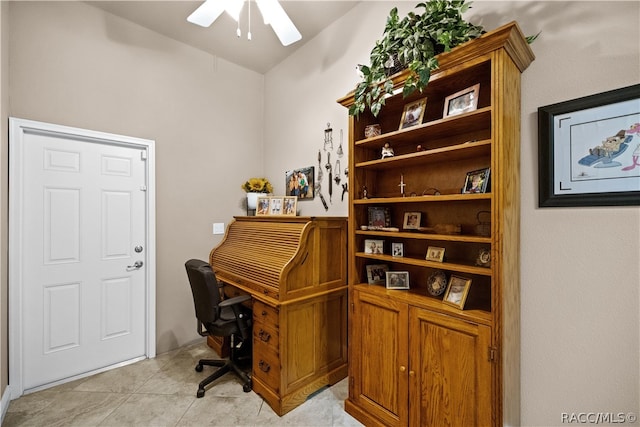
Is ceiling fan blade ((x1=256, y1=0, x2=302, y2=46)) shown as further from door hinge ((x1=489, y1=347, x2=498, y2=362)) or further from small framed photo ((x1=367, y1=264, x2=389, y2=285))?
door hinge ((x1=489, y1=347, x2=498, y2=362))

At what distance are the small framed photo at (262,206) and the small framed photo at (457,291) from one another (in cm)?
185

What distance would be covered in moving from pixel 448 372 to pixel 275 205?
195 cm

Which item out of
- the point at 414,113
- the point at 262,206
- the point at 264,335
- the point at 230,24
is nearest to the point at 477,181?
the point at 414,113

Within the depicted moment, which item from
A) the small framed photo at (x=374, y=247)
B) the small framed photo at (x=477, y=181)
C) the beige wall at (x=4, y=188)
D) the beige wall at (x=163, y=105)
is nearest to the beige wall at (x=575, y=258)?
the small framed photo at (x=477, y=181)

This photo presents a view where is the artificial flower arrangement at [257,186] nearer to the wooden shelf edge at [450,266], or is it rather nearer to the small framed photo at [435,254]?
the wooden shelf edge at [450,266]

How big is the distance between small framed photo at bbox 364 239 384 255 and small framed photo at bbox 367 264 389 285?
13cm

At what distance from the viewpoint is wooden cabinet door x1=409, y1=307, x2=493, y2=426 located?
1.32 m

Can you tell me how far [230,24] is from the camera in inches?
102

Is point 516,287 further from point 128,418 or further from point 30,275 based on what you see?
point 30,275

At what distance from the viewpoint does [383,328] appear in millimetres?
1715

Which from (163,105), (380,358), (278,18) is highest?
(278,18)

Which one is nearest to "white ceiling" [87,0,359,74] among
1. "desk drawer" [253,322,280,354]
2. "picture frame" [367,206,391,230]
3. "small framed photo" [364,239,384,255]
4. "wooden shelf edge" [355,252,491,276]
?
"picture frame" [367,206,391,230]

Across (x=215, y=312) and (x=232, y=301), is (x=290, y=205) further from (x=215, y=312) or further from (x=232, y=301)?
(x=215, y=312)

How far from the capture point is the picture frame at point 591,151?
1180mm
